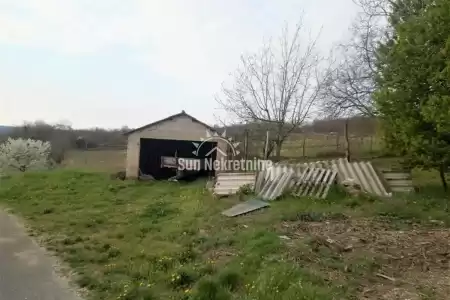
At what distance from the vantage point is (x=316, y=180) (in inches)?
355

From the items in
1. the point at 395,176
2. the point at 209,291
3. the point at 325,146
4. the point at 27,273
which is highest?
the point at 325,146

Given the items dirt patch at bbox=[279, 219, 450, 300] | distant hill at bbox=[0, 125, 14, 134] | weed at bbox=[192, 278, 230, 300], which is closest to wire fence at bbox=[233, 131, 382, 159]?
dirt patch at bbox=[279, 219, 450, 300]

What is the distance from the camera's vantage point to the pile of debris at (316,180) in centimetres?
878

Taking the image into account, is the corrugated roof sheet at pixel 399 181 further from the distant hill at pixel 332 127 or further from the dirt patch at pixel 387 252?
the distant hill at pixel 332 127

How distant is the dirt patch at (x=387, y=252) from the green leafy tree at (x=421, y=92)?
266 centimetres

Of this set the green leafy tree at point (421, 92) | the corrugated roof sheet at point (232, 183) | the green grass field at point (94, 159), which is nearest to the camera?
the green leafy tree at point (421, 92)

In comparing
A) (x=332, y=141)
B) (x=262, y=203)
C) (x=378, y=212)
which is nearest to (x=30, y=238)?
(x=262, y=203)

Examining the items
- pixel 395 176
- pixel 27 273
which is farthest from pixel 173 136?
pixel 27 273

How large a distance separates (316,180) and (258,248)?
172 inches

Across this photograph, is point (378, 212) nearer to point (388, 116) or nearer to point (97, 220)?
point (388, 116)

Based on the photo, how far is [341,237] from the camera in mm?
5461

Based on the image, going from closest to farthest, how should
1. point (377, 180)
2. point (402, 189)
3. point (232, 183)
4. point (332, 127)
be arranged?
point (377, 180) < point (402, 189) < point (232, 183) < point (332, 127)

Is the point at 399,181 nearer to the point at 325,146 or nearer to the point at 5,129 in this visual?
the point at 325,146

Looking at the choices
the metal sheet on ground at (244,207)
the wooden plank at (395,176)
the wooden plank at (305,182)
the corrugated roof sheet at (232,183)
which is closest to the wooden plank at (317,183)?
the wooden plank at (305,182)
